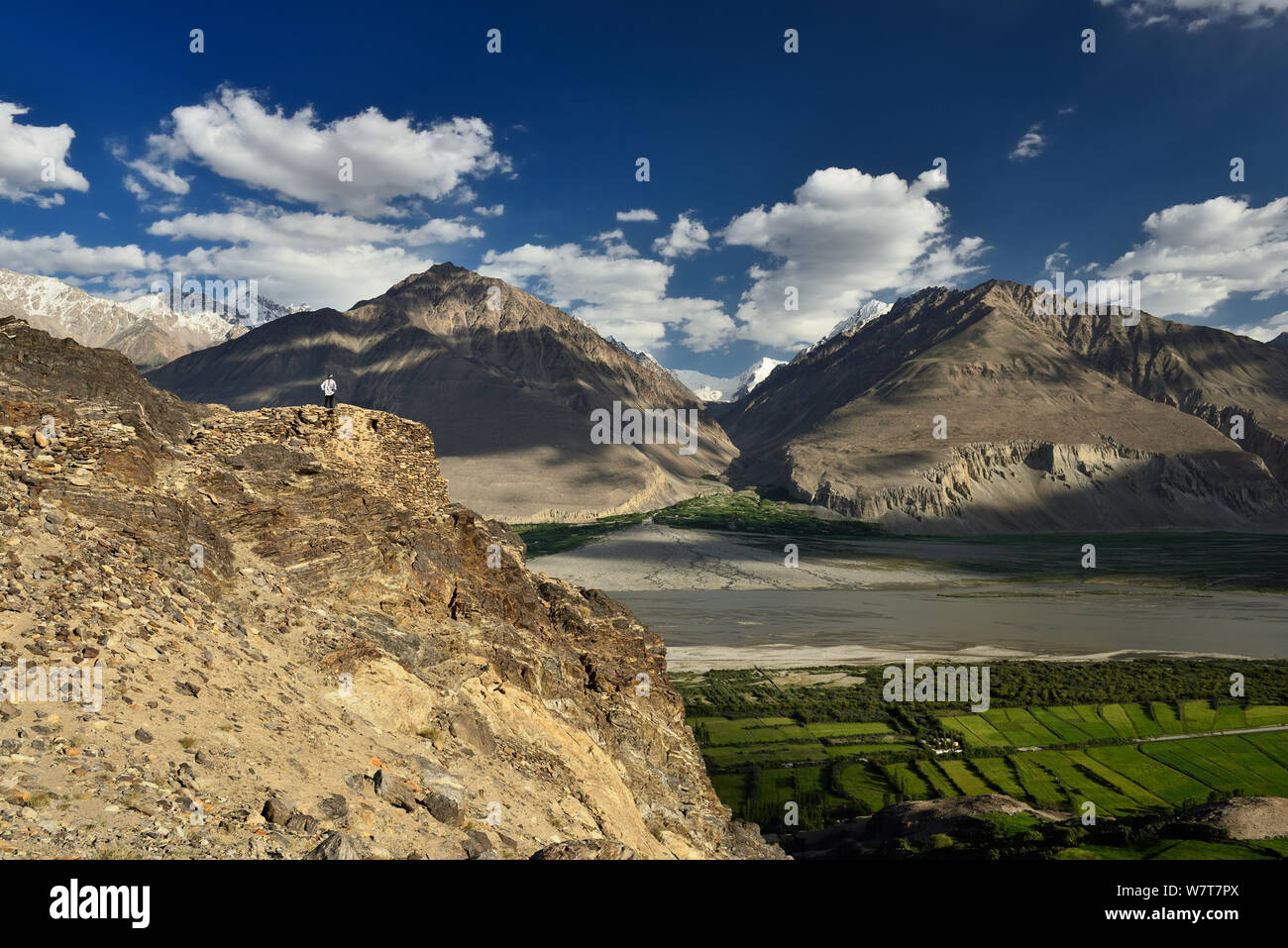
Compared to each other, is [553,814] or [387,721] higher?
[387,721]

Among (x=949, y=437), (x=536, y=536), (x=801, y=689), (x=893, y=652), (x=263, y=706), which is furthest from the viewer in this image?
(x=949, y=437)

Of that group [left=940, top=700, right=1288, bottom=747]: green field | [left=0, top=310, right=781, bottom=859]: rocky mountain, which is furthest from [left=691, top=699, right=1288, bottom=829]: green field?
[left=0, top=310, right=781, bottom=859]: rocky mountain

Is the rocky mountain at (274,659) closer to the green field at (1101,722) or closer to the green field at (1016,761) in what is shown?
the green field at (1016,761)

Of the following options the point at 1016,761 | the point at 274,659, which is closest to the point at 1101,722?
the point at 1016,761

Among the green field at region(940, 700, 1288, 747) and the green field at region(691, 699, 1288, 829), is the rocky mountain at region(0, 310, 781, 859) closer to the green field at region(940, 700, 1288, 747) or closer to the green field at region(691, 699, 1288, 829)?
the green field at region(691, 699, 1288, 829)

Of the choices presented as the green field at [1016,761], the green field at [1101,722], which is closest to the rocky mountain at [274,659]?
the green field at [1016,761]

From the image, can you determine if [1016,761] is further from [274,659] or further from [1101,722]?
[274,659]

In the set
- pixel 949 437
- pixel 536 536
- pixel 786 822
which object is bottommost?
pixel 786 822
